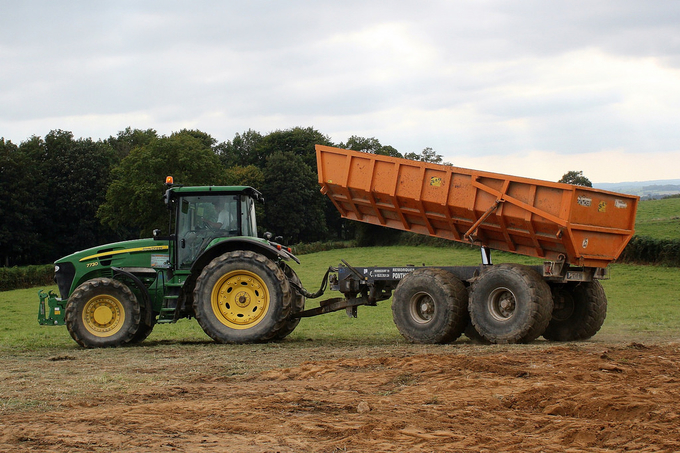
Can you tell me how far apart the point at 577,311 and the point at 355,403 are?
298 inches

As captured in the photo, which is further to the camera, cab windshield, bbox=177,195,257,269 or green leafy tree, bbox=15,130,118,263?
green leafy tree, bbox=15,130,118,263

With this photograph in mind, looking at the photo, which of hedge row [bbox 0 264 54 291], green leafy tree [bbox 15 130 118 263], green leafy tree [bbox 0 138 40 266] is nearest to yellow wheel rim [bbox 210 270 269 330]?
hedge row [bbox 0 264 54 291]

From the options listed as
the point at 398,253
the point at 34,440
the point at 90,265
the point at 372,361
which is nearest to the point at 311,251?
the point at 398,253

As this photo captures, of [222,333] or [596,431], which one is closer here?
[596,431]

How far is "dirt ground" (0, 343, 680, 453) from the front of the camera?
229 inches

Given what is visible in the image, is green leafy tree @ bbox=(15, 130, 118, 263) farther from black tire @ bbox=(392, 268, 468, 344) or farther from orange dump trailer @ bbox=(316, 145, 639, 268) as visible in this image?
black tire @ bbox=(392, 268, 468, 344)

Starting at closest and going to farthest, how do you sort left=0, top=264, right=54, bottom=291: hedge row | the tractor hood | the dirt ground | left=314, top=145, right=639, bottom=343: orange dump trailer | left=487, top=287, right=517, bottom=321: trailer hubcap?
the dirt ground < left=314, top=145, right=639, bottom=343: orange dump trailer < left=487, top=287, right=517, bottom=321: trailer hubcap < the tractor hood < left=0, top=264, right=54, bottom=291: hedge row

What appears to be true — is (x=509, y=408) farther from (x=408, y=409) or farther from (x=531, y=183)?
(x=531, y=183)

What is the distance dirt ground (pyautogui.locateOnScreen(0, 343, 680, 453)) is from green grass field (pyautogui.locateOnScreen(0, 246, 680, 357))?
157 inches

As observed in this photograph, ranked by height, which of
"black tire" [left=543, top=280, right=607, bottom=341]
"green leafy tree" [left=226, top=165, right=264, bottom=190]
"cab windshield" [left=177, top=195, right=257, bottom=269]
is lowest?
"black tire" [left=543, top=280, right=607, bottom=341]

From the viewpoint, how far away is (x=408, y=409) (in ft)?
22.8

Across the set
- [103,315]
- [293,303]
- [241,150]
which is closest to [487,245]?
[293,303]

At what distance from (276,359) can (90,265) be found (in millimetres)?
5229

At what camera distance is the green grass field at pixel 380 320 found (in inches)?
584
